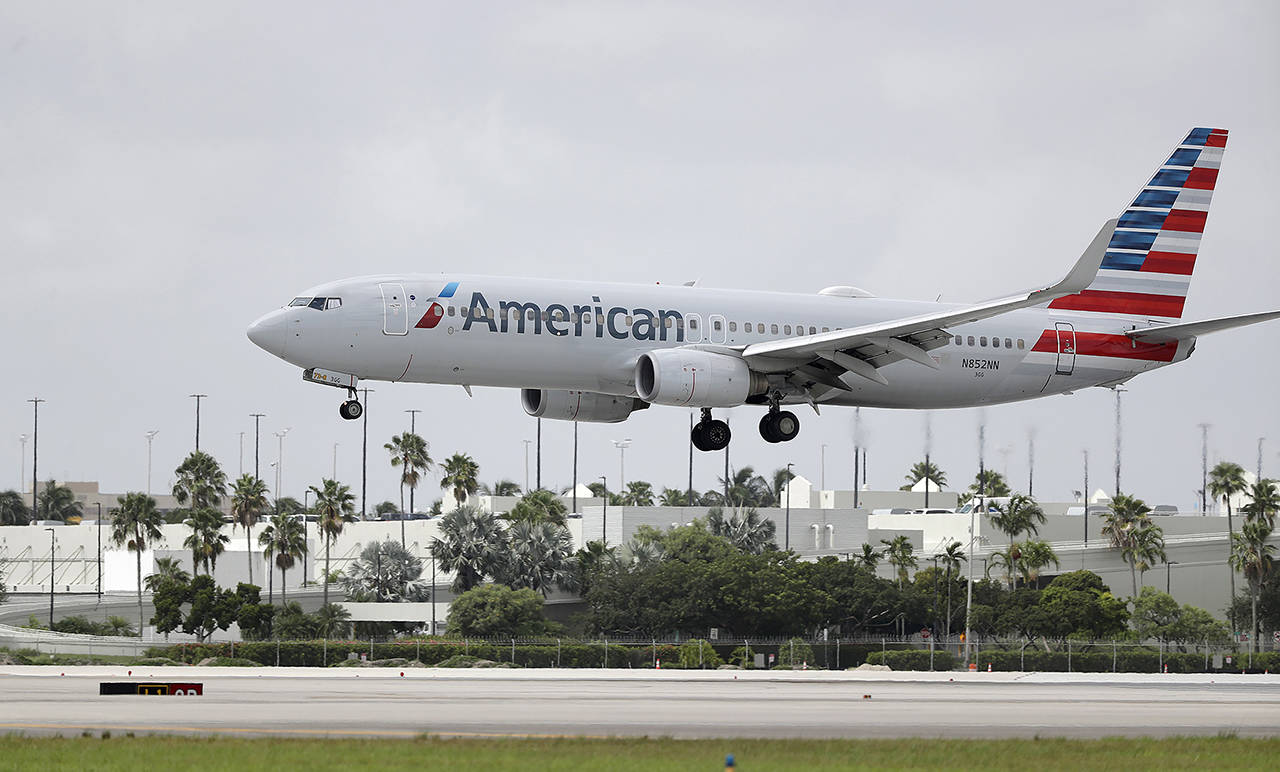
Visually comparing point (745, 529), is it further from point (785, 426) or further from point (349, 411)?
point (349, 411)

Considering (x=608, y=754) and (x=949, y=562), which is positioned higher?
(x=949, y=562)

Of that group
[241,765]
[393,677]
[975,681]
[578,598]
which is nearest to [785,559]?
[578,598]

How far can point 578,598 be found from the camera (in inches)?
5281

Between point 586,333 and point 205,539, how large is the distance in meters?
104

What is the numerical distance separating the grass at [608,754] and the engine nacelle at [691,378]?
47.5 feet

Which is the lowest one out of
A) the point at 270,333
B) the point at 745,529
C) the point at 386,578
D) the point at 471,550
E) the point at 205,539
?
the point at 386,578

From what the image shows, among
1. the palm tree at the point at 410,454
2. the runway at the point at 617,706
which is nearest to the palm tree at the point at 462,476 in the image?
Result: the palm tree at the point at 410,454

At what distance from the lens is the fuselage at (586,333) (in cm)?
4178

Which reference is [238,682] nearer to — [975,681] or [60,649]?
[975,681]

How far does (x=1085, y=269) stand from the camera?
39656 millimetres

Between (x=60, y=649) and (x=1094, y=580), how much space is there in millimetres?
76641

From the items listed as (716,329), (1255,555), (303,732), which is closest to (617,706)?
(716,329)

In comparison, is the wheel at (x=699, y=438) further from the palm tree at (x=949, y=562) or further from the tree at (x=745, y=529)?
the tree at (x=745, y=529)

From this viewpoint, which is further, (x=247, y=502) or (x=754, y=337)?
(x=247, y=502)
